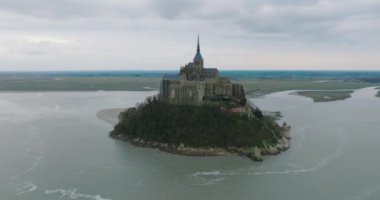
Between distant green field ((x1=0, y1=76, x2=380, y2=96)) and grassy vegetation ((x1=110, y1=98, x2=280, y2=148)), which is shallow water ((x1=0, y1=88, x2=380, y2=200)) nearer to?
grassy vegetation ((x1=110, y1=98, x2=280, y2=148))

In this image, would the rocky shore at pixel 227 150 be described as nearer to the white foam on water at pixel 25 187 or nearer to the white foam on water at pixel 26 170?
the white foam on water at pixel 26 170

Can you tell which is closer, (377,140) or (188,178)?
(188,178)

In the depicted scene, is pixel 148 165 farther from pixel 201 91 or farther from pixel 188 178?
pixel 201 91

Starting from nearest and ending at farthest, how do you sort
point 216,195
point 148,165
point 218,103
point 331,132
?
point 216,195 → point 148,165 → point 218,103 → point 331,132

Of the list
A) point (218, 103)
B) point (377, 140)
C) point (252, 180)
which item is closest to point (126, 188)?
point (252, 180)

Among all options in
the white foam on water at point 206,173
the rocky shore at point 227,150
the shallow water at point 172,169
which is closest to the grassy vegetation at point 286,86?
the shallow water at point 172,169

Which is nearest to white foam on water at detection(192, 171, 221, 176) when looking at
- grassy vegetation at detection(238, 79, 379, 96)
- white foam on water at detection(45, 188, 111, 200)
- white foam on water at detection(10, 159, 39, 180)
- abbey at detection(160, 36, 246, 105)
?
white foam on water at detection(45, 188, 111, 200)
